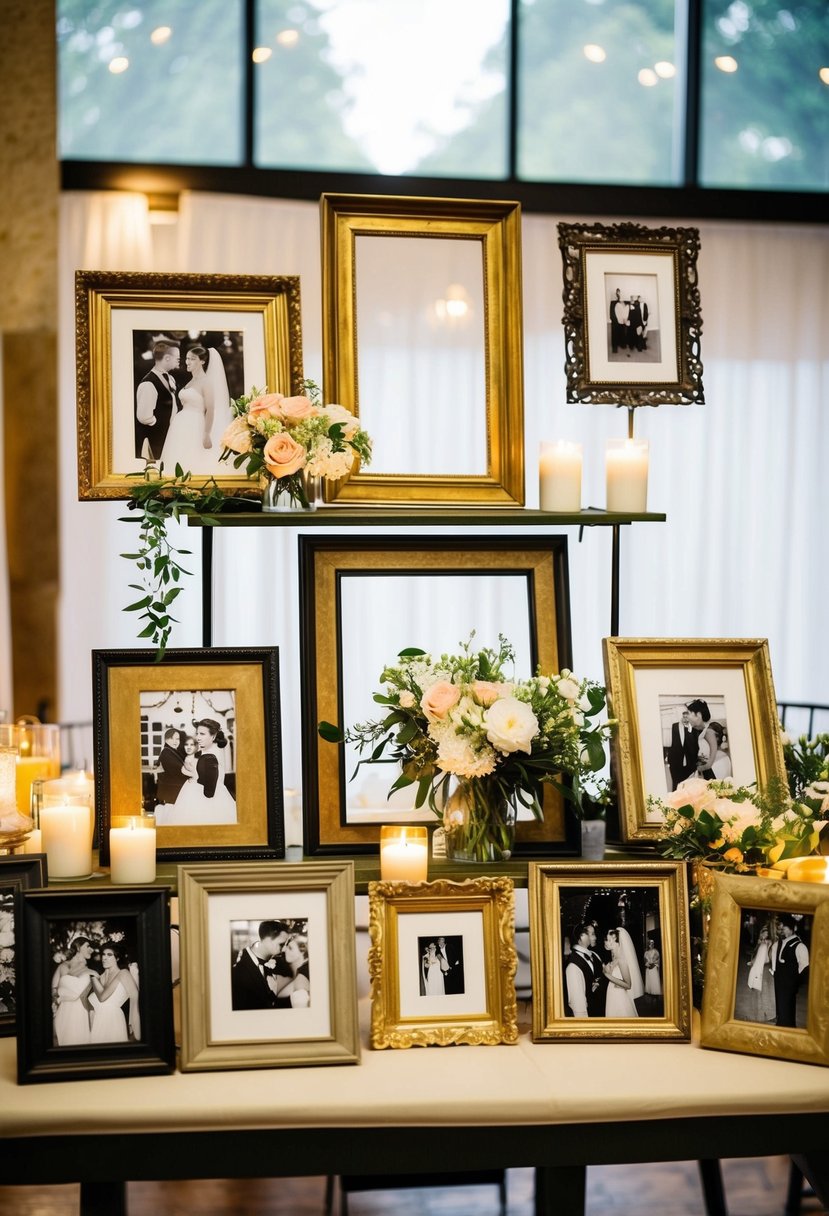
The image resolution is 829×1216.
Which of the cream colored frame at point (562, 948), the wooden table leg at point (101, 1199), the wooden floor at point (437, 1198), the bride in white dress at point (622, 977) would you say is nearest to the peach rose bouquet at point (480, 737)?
the cream colored frame at point (562, 948)

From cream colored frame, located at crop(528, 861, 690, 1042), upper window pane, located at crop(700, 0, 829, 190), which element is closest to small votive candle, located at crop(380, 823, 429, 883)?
cream colored frame, located at crop(528, 861, 690, 1042)

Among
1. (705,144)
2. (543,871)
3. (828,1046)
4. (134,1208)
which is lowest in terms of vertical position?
(134,1208)

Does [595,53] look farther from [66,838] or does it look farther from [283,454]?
[66,838]

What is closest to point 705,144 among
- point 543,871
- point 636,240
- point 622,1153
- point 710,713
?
point 636,240

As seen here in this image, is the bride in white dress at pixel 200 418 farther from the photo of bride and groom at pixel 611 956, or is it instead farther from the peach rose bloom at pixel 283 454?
the photo of bride and groom at pixel 611 956

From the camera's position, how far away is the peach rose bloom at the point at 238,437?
82.0 inches

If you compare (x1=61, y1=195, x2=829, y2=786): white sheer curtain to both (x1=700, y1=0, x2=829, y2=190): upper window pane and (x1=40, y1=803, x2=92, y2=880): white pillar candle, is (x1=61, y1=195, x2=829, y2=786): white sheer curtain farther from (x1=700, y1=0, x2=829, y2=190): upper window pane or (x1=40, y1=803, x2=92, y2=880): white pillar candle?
(x1=40, y1=803, x2=92, y2=880): white pillar candle

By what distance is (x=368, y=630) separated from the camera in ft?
7.18

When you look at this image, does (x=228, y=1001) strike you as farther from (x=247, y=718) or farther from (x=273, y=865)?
(x=247, y=718)

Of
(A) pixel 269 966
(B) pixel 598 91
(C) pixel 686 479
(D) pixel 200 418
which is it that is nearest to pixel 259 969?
(A) pixel 269 966

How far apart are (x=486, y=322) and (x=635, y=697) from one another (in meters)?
0.73

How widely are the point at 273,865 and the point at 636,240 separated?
134cm

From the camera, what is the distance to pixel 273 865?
191cm

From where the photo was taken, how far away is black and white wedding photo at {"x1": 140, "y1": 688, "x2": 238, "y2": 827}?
6.87 feet
